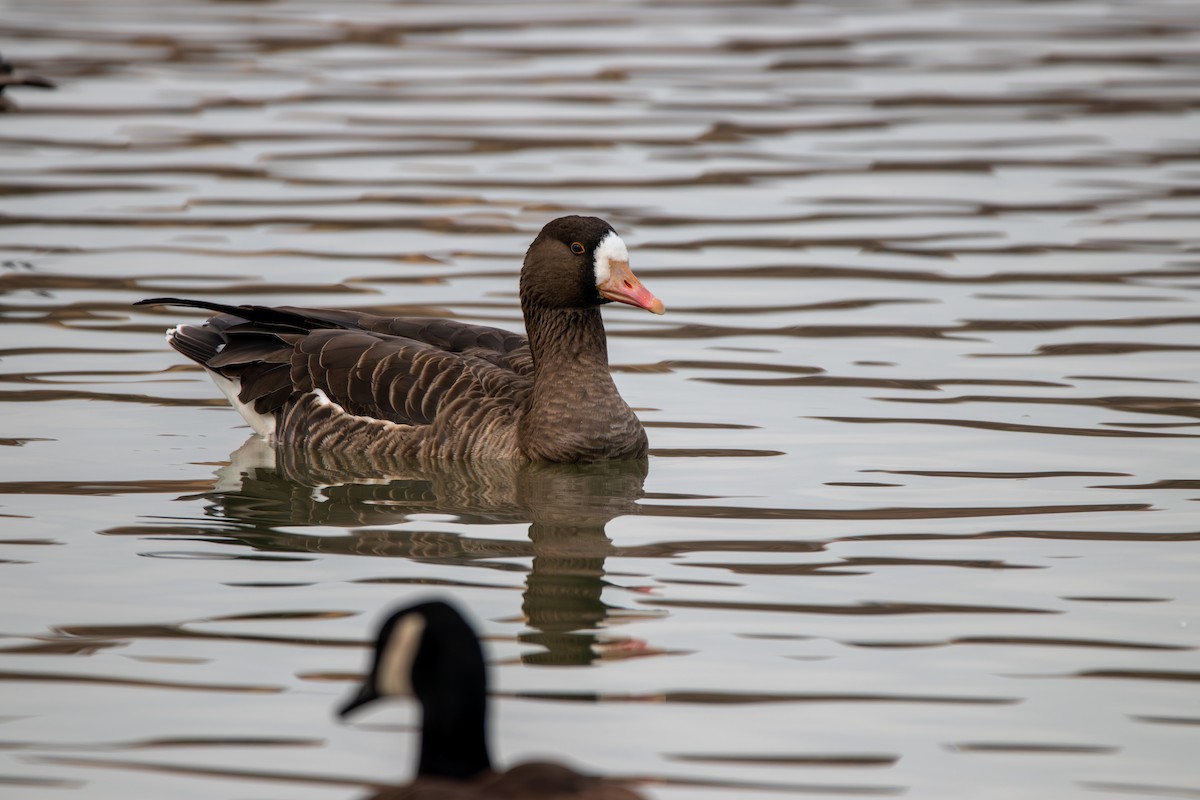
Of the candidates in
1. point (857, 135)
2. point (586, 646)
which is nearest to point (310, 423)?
point (586, 646)

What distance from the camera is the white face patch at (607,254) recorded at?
1091cm

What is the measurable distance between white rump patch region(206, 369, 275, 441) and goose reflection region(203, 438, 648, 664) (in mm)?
99

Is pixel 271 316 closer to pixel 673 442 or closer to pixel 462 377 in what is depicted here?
Result: pixel 462 377

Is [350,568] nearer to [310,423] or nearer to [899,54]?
[310,423]

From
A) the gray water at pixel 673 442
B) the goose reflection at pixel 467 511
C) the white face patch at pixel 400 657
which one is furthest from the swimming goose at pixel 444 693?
the goose reflection at pixel 467 511

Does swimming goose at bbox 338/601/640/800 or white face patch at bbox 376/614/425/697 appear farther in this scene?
white face patch at bbox 376/614/425/697

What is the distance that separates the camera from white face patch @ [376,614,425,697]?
527 centimetres

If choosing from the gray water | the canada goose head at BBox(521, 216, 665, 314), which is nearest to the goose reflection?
the gray water

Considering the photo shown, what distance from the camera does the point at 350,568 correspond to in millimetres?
8859

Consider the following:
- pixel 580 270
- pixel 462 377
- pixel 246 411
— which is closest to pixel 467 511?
pixel 462 377

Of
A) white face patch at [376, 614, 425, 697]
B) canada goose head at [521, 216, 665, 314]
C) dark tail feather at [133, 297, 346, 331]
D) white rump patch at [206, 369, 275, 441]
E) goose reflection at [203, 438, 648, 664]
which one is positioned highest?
canada goose head at [521, 216, 665, 314]

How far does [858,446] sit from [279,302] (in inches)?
213

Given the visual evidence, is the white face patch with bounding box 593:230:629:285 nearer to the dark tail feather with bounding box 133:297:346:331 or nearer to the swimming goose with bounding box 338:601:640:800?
the dark tail feather with bounding box 133:297:346:331

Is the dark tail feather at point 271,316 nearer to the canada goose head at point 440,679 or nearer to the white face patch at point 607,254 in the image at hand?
the white face patch at point 607,254
